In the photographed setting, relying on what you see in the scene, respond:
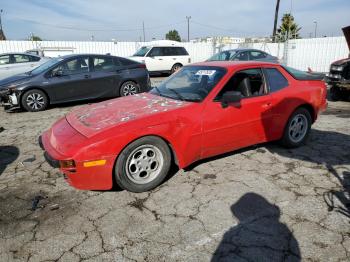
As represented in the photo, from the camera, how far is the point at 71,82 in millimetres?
8586

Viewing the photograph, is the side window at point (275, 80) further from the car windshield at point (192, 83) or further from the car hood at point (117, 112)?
the car hood at point (117, 112)

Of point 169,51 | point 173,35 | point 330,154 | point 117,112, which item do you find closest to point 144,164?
point 117,112

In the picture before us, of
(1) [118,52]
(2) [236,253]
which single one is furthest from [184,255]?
(1) [118,52]

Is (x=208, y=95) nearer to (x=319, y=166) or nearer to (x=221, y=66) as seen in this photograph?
(x=221, y=66)

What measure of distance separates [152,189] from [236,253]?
141 cm

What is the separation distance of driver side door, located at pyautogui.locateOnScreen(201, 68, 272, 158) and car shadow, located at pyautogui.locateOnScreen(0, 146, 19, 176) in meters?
2.94

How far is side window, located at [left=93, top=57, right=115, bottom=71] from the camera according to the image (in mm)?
9132

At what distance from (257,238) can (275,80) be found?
2.70 m

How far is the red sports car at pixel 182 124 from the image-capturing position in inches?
132

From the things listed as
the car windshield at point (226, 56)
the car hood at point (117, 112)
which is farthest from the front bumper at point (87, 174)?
the car windshield at point (226, 56)

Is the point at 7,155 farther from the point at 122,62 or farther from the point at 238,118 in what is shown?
the point at 122,62

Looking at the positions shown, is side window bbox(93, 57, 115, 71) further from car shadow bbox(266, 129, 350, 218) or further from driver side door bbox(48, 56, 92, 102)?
car shadow bbox(266, 129, 350, 218)

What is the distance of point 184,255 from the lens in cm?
264

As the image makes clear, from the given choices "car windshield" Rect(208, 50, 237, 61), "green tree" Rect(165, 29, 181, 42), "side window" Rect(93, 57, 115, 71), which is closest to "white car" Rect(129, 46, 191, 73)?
"car windshield" Rect(208, 50, 237, 61)
